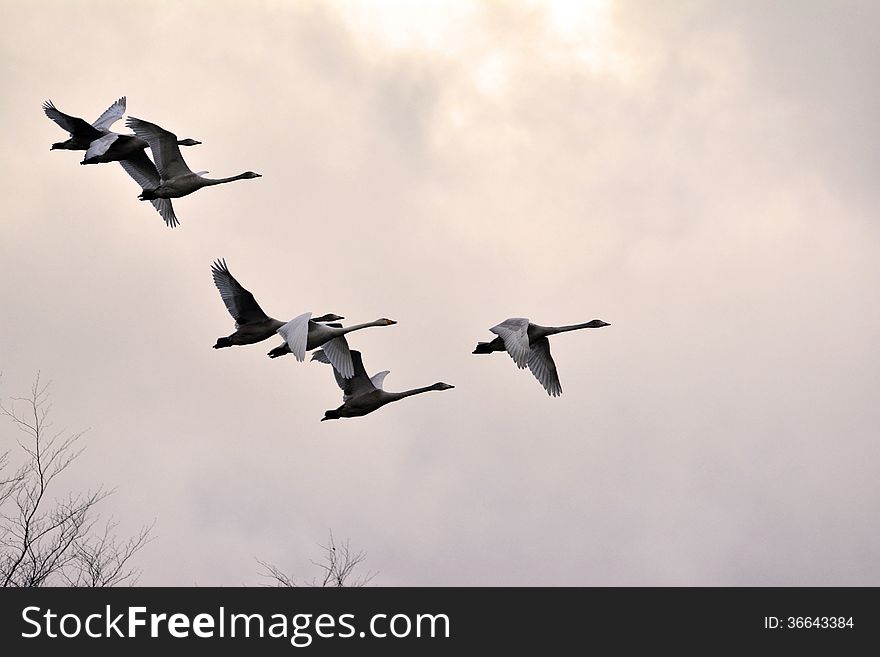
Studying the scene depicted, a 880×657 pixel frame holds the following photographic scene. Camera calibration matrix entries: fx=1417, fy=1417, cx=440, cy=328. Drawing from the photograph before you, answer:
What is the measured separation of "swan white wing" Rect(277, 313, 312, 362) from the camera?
25.6 m

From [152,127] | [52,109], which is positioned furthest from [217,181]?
[52,109]

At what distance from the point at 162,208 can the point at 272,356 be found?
9178mm

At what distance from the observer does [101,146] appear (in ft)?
109

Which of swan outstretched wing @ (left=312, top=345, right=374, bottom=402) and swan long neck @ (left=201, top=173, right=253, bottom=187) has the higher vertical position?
swan long neck @ (left=201, top=173, right=253, bottom=187)

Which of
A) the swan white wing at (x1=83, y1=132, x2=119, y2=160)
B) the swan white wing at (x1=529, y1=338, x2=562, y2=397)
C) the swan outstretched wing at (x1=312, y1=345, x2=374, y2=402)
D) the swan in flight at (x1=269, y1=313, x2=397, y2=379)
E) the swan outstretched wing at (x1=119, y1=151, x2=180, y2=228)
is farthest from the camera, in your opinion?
the swan outstretched wing at (x1=119, y1=151, x2=180, y2=228)

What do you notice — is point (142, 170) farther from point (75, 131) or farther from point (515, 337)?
point (515, 337)

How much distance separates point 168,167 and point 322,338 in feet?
21.8

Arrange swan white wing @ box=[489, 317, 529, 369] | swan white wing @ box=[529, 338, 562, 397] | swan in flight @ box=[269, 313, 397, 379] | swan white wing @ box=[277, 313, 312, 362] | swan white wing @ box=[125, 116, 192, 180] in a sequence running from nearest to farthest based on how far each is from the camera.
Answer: swan white wing @ box=[277, 313, 312, 362], swan in flight @ box=[269, 313, 397, 379], swan white wing @ box=[489, 317, 529, 369], swan white wing @ box=[529, 338, 562, 397], swan white wing @ box=[125, 116, 192, 180]

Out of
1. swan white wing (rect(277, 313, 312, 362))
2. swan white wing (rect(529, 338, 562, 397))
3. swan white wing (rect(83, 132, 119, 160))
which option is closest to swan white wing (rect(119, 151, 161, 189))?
swan white wing (rect(83, 132, 119, 160))

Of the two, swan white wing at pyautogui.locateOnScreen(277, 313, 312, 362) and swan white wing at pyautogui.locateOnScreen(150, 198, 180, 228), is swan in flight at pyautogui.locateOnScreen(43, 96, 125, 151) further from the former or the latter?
swan white wing at pyautogui.locateOnScreen(277, 313, 312, 362)

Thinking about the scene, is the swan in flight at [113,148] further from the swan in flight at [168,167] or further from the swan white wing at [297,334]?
the swan white wing at [297,334]

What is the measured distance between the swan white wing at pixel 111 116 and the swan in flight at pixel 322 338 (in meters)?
9.94

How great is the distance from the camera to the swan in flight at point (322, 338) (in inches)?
1051
